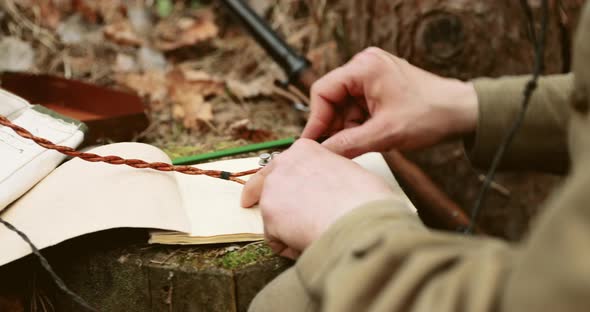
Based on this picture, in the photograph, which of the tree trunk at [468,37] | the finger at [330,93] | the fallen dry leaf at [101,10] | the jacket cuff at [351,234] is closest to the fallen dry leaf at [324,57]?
the tree trunk at [468,37]

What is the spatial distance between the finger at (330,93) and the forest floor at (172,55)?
56 centimetres

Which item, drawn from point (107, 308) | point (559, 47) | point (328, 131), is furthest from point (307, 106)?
point (107, 308)

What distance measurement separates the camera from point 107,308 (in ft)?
4.02

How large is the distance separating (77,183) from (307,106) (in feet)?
3.17

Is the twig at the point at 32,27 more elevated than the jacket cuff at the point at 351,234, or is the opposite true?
the twig at the point at 32,27

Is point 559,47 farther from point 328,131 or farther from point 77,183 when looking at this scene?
point 77,183

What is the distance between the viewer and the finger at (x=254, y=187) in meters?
1.20

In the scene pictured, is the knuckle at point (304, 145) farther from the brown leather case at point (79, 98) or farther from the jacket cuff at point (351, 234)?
the brown leather case at point (79, 98)

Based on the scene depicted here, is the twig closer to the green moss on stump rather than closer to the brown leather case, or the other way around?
the brown leather case

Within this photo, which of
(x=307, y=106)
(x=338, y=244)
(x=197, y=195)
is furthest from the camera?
(x=307, y=106)

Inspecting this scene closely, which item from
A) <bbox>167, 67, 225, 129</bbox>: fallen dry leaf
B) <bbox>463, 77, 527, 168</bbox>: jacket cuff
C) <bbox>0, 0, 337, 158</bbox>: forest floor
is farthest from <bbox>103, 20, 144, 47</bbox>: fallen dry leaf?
<bbox>463, 77, 527, 168</bbox>: jacket cuff

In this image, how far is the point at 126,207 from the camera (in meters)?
1.16

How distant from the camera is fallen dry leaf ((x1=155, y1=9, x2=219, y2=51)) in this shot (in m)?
2.78

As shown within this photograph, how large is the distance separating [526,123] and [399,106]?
0.84ft
